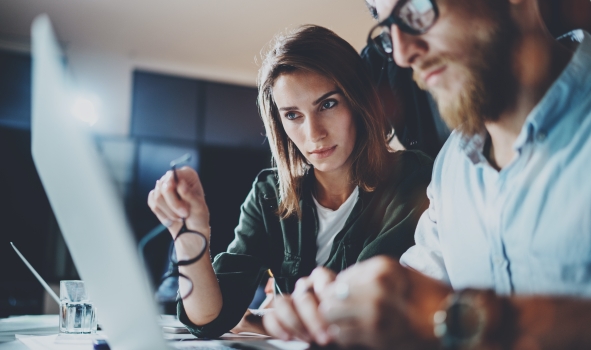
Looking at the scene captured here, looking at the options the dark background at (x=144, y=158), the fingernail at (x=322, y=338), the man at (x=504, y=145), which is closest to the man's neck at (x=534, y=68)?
the man at (x=504, y=145)

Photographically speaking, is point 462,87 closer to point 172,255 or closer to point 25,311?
point 172,255

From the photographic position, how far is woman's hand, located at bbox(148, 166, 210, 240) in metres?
0.97

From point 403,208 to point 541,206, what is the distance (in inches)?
20.8

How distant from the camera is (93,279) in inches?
24.5

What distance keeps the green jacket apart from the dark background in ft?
5.04

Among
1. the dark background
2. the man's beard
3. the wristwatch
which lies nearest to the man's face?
the man's beard

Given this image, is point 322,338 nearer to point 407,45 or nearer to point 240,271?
point 407,45

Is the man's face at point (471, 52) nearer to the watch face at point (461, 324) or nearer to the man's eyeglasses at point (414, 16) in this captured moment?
the man's eyeglasses at point (414, 16)

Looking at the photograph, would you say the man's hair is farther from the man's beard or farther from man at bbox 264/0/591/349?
the man's beard

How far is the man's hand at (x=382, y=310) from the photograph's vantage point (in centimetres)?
54

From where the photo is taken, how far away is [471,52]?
0.82 meters

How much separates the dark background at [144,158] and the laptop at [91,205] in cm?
238

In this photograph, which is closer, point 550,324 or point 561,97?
point 550,324

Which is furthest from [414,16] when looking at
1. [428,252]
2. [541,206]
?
[428,252]
